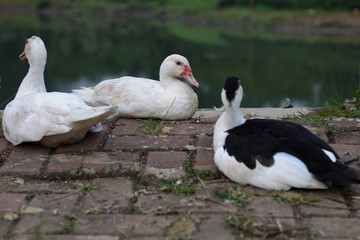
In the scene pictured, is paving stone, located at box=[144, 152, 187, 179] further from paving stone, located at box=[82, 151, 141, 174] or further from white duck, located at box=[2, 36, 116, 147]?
white duck, located at box=[2, 36, 116, 147]

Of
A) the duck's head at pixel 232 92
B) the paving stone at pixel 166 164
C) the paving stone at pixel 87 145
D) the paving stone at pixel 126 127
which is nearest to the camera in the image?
the paving stone at pixel 166 164

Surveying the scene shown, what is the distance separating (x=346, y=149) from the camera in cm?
325

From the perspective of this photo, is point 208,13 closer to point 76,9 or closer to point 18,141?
point 76,9

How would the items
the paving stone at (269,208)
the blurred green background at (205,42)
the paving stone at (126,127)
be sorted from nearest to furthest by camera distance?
the paving stone at (269,208)
the paving stone at (126,127)
the blurred green background at (205,42)

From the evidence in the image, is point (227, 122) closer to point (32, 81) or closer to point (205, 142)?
point (205, 142)

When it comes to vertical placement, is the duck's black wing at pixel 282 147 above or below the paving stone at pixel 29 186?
above

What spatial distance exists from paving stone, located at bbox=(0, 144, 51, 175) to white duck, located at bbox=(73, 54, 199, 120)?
2.55 ft

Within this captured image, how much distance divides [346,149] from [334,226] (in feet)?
3.28

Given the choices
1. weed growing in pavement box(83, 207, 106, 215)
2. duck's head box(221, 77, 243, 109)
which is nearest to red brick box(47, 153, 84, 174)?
weed growing in pavement box(83, 207, 106, 215)

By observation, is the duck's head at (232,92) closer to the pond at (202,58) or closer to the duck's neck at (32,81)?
the duck's neck at (32,81)

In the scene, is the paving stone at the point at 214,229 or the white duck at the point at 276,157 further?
the white duck at the point at 276,157

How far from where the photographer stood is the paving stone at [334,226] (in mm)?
2262

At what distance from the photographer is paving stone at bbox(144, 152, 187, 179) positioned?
113 inches

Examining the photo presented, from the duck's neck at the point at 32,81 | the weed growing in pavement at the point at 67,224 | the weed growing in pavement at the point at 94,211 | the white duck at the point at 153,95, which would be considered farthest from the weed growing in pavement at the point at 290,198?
the duck's neck at the point at 32,81
